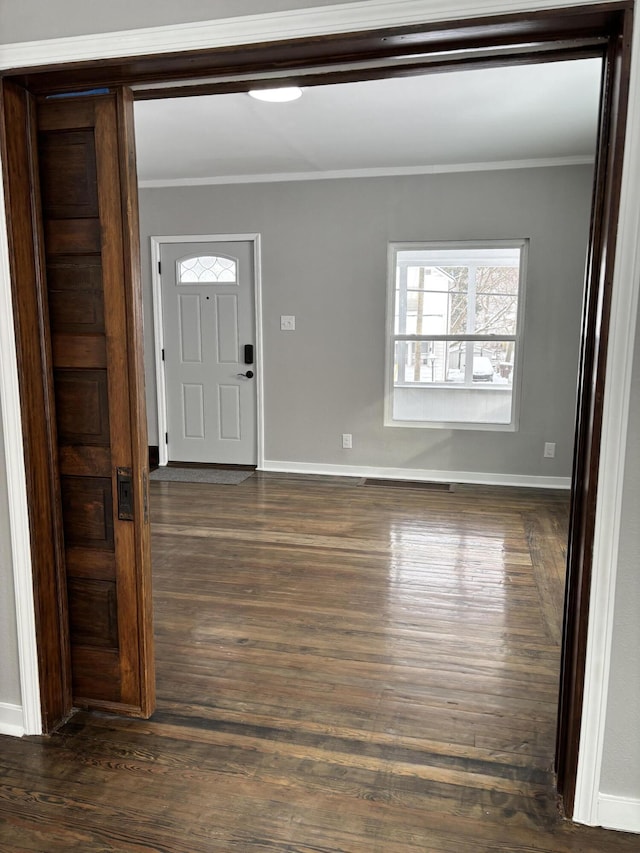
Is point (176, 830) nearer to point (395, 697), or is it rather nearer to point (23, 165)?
point (395, 697)

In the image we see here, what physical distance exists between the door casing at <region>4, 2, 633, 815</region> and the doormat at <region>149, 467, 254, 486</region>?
3.86 m

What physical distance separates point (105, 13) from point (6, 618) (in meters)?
1.90

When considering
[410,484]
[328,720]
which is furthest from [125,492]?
[410,484]

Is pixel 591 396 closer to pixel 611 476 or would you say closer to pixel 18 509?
pixel 611 476

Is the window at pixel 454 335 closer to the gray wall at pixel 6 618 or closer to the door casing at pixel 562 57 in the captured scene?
the door casing at pixel 562 57

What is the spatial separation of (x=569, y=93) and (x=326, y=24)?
2435 mm

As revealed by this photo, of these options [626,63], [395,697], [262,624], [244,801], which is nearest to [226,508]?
[262,624]

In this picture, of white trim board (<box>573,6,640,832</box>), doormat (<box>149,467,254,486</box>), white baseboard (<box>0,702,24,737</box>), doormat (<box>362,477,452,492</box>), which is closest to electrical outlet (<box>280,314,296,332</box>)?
doormat (<box>149,467,254,486</box>)

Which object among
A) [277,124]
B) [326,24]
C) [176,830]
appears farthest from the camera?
[277,124]

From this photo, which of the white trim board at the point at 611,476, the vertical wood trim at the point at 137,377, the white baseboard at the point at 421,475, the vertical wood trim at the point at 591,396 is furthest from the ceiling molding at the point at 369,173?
the white trim board at the point at 611,476

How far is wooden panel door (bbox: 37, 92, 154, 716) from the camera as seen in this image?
202 centimetres

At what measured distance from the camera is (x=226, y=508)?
15.8 ft

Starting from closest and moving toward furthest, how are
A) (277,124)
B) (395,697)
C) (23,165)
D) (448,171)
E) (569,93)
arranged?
(23,165)
(395,697)
(569,93)
(277,124)
(448,171)

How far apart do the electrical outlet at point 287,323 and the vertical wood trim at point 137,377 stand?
3.57 metres
